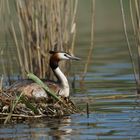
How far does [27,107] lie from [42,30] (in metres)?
3.42

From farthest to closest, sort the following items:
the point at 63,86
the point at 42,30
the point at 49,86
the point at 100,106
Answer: the point at 42,30 → the point at 63,86 → the point at 49,86 → the point at 100,106

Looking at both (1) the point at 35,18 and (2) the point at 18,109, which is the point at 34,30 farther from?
(2) the point at 18,109

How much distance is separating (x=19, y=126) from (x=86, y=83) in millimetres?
5093

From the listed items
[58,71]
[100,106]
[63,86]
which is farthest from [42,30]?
[100,106]

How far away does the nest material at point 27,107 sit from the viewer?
1202 centimetres

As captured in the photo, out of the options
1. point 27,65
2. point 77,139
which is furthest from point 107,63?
point 77,139

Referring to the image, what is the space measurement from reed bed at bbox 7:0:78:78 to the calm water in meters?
0.88

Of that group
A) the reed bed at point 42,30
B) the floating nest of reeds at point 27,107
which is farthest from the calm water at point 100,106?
the reed bed at point 42,30

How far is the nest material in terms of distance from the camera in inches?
473

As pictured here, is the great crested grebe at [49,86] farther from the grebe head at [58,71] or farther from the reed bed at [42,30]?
the reed bed at [42,30]

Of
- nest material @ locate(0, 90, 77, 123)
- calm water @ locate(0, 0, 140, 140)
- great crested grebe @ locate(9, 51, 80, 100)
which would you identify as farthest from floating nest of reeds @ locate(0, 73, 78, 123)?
great crested grebe @ locate(9, 51, 80, 100)

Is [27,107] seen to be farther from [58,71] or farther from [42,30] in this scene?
[42,30]

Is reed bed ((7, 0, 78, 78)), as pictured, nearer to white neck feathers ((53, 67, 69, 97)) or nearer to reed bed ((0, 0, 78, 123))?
reed bed ((0, 0, 78, 123))

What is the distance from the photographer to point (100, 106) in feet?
44.5
